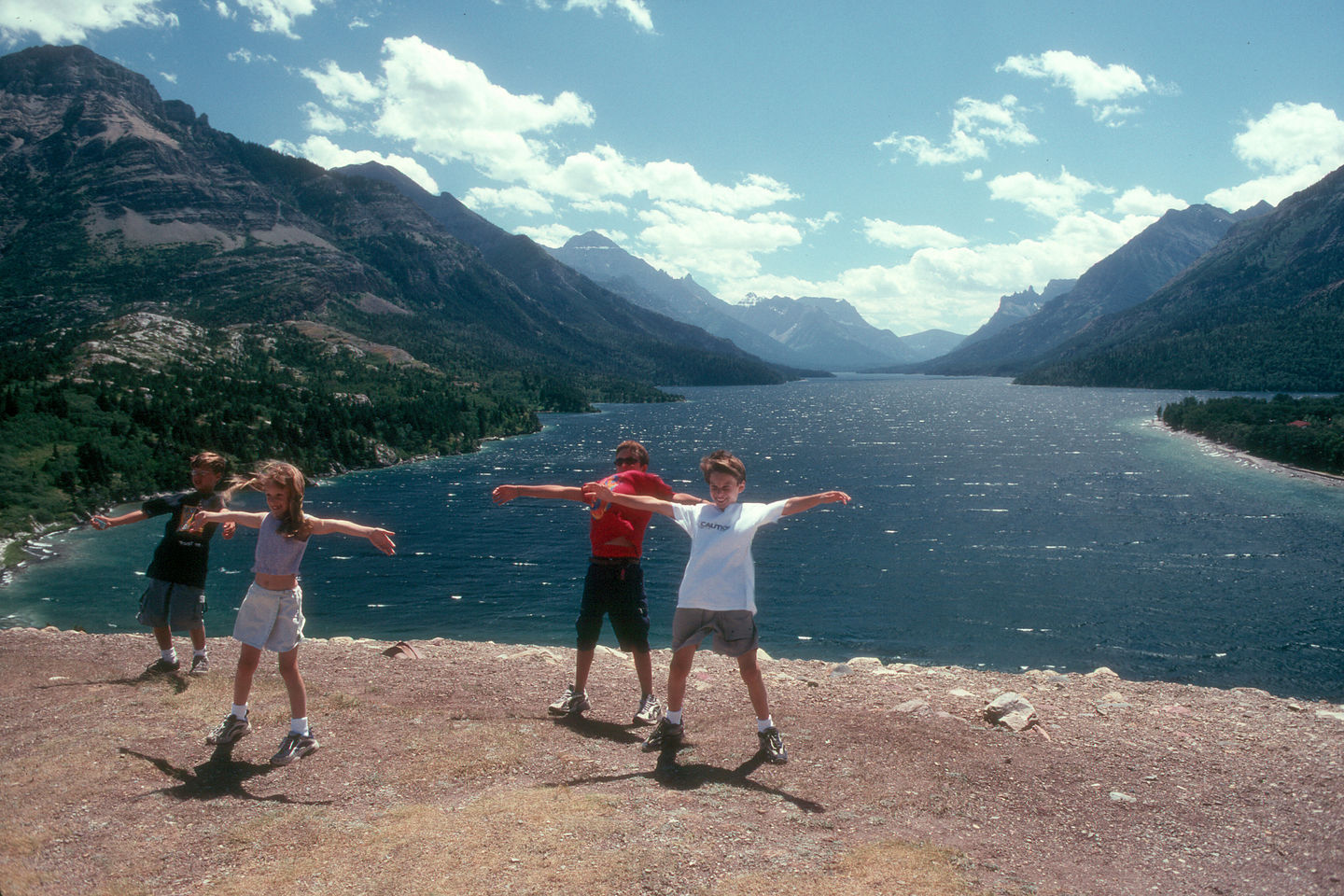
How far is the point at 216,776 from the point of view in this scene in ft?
27.1

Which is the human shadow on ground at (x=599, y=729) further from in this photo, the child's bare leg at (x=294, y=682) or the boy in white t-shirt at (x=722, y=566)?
the child's bare leg at (x=294, y=682)

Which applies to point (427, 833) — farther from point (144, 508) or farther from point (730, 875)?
point (144, 508)

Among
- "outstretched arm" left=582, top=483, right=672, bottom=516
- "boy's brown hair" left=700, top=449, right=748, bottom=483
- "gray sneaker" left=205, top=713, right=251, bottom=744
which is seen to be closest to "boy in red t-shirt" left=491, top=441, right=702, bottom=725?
"outstretched arm" left=582, top=483, right=672, bottom=516

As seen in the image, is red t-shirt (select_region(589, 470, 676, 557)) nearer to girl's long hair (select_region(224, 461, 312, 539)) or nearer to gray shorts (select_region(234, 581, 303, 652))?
girl's long hair (select_region(224, 461, 312, 539))

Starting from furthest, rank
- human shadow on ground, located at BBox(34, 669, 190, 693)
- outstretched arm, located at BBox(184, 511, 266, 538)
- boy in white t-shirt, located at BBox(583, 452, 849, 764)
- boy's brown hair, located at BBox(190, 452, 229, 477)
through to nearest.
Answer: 1. human shadow on ground, located at BBox(34, 669, 190, 693)
2. boy's brown hair, located at BBox(190, 452, 229, 477)
3. outstretched arm, located at BBox(184, 511, 266, 538)
4. boy in white t-shirt, located at BBox(583, 452, 849, 764)

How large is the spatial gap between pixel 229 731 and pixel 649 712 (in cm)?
510

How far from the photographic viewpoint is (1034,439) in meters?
114

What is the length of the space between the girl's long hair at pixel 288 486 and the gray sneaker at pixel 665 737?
464 centimetres

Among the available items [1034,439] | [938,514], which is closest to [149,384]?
[938,514]

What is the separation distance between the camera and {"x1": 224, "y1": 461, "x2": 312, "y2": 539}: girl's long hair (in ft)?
27.8

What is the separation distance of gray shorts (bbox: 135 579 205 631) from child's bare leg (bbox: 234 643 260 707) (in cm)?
340

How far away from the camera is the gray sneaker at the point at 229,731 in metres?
9.05

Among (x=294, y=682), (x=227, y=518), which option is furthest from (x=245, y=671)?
(x=227, y=518)

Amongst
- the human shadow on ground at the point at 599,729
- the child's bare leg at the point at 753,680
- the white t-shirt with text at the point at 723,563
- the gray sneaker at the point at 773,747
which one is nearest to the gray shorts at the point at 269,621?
the human shadow on ground at the point at 599,729
